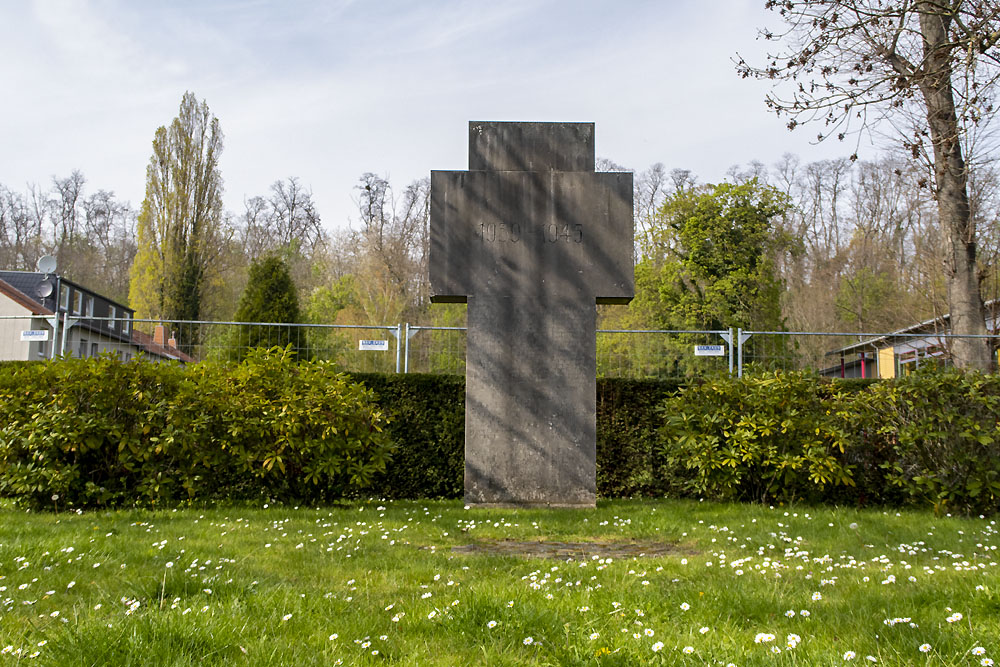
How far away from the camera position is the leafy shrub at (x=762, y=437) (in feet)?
25.4

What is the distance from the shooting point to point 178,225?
36469 mm

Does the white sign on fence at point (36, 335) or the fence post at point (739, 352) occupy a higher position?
the white sign on fence at point (36, 335)

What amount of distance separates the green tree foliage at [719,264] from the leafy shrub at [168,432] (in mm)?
18895

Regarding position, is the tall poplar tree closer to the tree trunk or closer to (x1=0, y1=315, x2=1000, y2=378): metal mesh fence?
(x1=0, y1=315, x2=1000, y2=378): metal mesh fence

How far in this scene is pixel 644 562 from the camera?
468cm

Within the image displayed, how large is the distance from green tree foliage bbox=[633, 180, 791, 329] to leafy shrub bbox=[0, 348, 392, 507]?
18.9 meters

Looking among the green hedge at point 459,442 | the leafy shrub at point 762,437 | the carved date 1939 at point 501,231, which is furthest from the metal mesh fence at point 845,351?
the carved date 1939 at point 501,231

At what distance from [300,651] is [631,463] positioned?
701 cm

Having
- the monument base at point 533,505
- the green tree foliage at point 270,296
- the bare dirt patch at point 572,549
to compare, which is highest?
the green tree foliage at point 270,296

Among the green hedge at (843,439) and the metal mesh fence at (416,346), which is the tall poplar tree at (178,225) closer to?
the metal mesh fence at (416,346)

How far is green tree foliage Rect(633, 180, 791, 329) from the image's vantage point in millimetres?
24484

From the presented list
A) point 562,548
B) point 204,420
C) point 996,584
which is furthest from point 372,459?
point 996,584

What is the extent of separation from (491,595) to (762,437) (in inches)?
209

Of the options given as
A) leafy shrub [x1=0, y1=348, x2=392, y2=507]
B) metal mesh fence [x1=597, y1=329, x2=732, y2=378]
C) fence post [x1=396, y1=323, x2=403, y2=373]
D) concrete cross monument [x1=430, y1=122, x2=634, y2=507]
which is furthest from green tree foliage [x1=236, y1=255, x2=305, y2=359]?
concrete cross monument [x1=430, y1=122, x2=634, y2=507]
